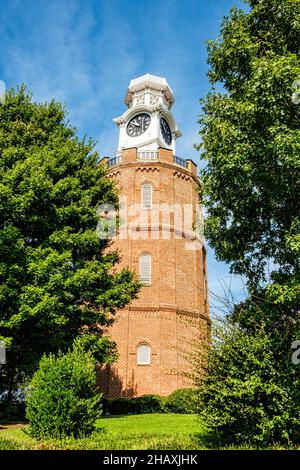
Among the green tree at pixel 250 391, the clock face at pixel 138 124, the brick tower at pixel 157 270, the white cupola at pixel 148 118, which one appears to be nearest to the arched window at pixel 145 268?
the brick tower at pixel 157 270

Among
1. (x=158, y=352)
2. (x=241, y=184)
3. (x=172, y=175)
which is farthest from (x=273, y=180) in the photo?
(x=172, y=175)

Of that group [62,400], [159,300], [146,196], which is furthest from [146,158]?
[62,400]

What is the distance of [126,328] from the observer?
80.4ft

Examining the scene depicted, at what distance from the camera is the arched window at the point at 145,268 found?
84.7 ft

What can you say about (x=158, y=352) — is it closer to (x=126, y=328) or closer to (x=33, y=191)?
(x=126, y=328)

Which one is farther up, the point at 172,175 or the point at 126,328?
the point at 172,175

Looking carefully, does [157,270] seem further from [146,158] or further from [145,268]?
[146,158]

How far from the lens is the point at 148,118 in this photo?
3675 cm

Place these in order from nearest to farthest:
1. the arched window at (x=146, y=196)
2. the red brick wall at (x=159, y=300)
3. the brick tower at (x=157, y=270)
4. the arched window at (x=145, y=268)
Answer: the red brick wall at (x=159, y=300), the brick tower at (x=157, y=270), the arched window at (x=145, y=268), the arched window at (x=146, y=196)

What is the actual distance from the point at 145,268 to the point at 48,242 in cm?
1198

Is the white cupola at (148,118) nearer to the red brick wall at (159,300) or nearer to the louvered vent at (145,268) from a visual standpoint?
the red brick wall at (159,300)

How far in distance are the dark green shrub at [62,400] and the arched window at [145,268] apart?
48.9ft

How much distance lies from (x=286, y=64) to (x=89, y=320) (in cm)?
1109

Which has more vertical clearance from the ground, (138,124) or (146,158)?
(138,124)
